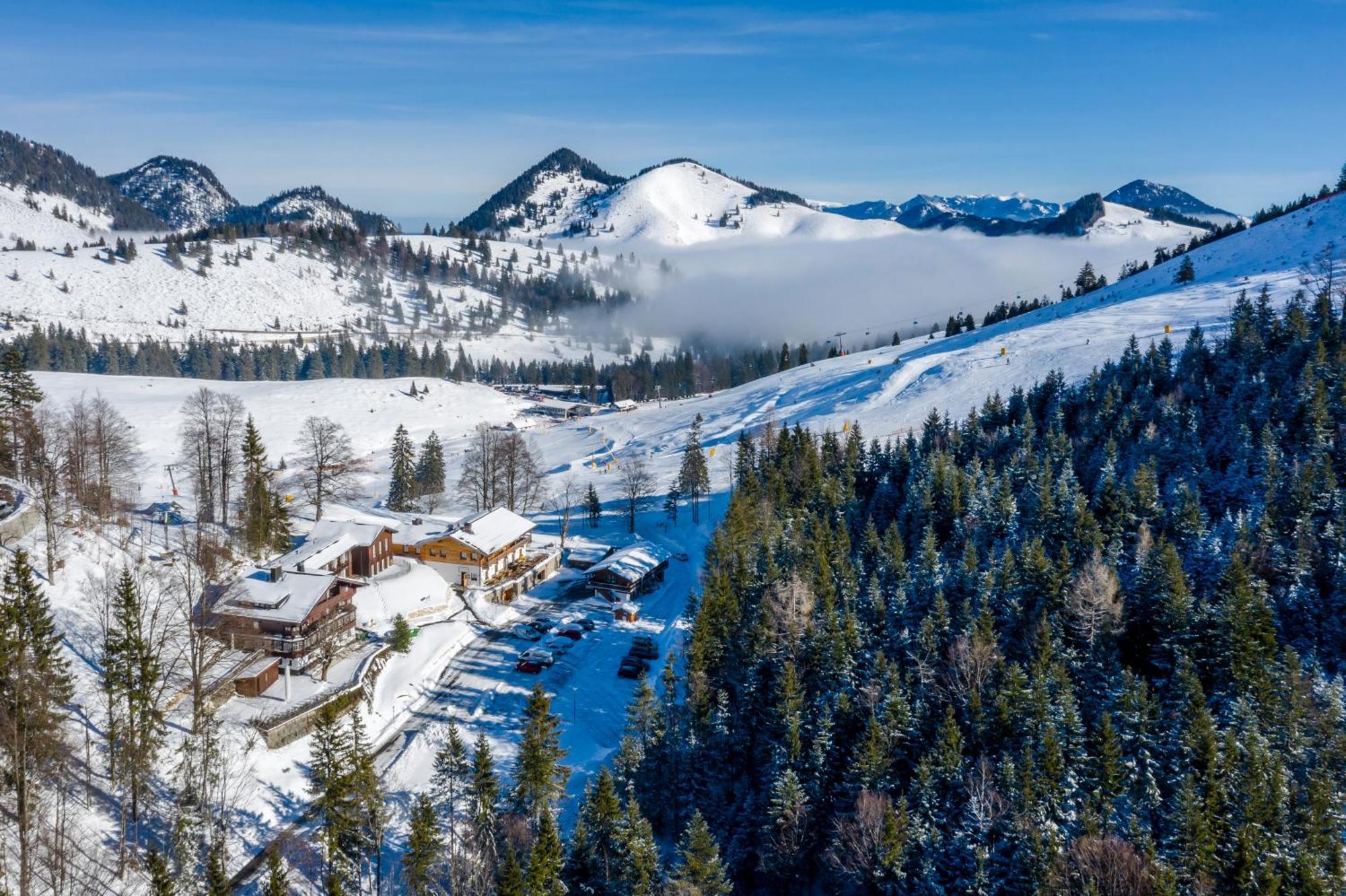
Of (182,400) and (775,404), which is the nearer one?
(182,400)

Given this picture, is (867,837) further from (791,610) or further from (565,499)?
(565,499)

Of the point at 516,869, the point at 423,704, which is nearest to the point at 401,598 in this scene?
the point at 423,704

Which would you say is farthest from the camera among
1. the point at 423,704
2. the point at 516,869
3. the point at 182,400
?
the point at 182,400

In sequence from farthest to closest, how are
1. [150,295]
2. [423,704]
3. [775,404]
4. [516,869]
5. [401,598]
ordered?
[150,295]
[775,404]
[401,598]
[423,704]
[516,869]

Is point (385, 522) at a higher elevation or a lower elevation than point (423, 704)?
higher

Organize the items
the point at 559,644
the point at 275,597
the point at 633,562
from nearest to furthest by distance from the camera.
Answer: the point at 275,597 < the point at 559,644 < the point at 633,562

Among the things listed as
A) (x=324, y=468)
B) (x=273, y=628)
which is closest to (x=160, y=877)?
(x=273, y=628)

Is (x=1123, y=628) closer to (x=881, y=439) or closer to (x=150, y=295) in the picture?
(x=881, y=439)

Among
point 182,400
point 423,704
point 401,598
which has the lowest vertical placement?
point 423,704
